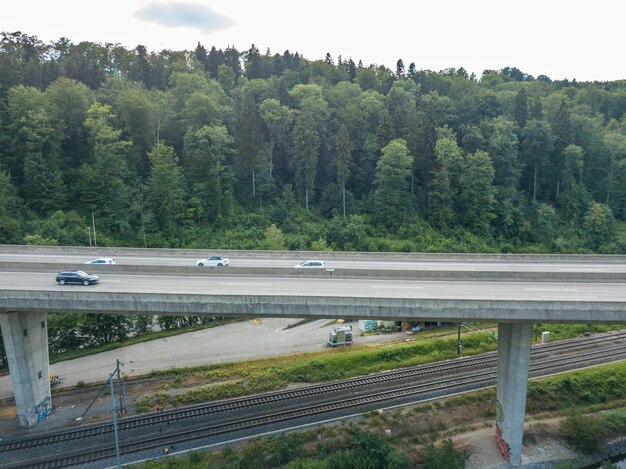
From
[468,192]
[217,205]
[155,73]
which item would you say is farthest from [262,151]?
[155,73]

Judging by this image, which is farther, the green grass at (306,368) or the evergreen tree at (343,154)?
the evergreen tree at (343,154)

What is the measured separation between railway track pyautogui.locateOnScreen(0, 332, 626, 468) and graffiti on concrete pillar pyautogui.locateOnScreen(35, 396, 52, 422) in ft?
7.17

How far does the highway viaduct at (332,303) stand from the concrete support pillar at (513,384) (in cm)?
6

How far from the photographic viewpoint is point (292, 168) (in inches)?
2751

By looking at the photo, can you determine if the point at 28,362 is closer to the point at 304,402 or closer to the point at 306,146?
the point at 304,402

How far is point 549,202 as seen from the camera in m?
74.3

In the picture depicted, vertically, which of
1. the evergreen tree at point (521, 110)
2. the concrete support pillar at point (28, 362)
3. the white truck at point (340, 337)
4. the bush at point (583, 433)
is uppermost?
the evergreen tree at point (521, 110)

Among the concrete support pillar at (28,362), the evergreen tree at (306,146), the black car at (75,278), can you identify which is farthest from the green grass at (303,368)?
the evergreen tree at (306,146)

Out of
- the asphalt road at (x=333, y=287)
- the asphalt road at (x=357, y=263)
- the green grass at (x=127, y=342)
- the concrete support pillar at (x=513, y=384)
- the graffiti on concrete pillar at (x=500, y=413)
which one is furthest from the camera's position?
the green grass at (x=127, y=342)

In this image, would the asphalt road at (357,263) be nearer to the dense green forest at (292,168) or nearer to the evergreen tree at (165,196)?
the dense green forest at (292,168)

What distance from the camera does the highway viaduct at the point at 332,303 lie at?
Answer: 24.1 meters

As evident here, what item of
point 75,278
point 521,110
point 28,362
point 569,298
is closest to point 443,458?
point 569,298

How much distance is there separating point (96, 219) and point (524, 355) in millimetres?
51833

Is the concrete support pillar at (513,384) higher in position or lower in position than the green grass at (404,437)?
higher
